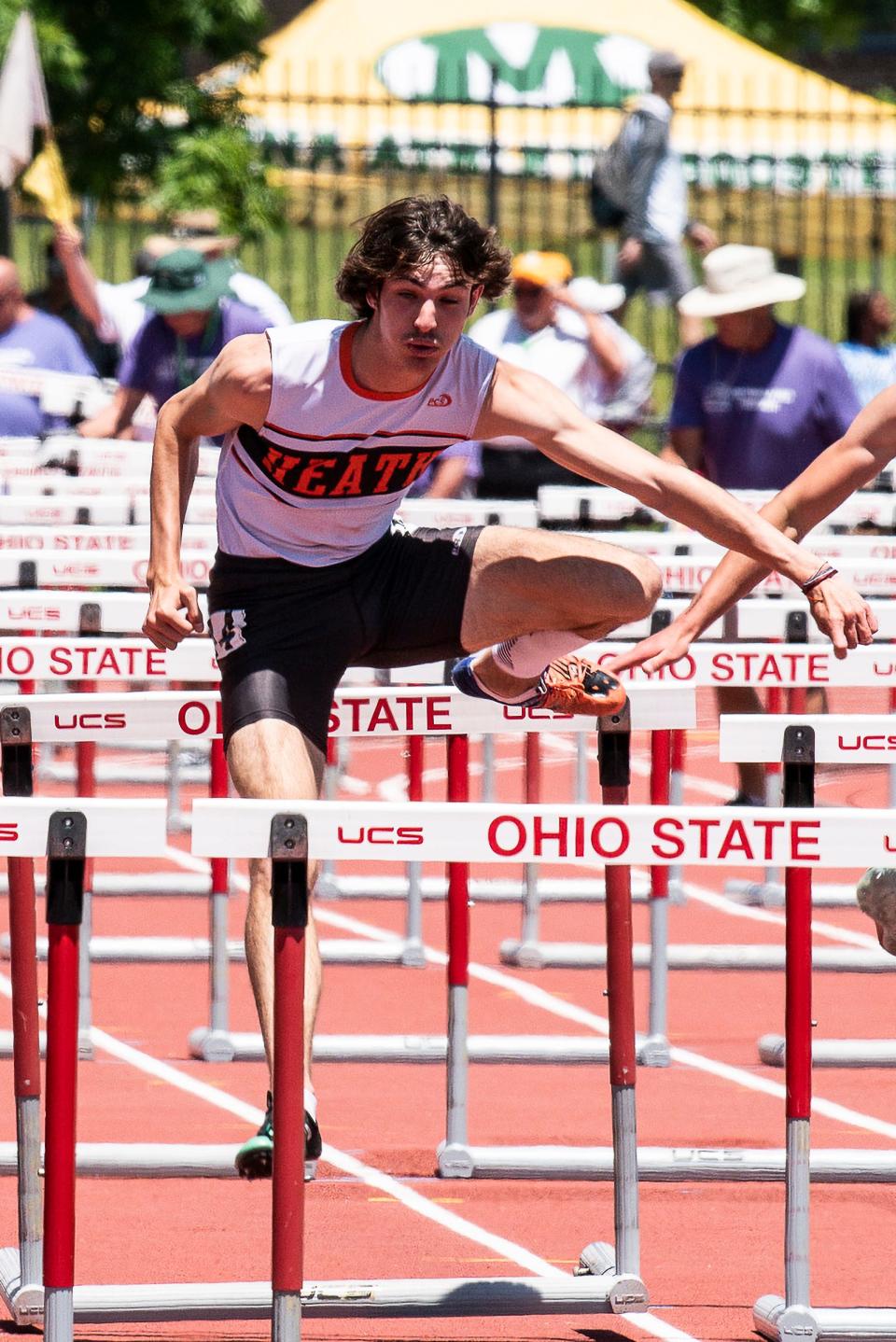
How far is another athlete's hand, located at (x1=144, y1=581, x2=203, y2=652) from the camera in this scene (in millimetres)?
5234

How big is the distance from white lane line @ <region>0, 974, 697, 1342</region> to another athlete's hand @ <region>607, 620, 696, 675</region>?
1.35m

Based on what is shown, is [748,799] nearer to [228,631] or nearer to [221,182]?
[228,631]

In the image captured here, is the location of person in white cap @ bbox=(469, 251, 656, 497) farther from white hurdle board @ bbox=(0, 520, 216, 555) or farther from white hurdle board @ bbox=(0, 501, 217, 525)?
white hurdle board @ bbox=(0, 520, 216, 555)

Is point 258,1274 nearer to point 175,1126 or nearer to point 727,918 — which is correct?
point 175,1126

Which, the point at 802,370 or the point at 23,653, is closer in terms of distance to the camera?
the point at 23,653

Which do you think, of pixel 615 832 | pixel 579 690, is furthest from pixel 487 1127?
pixel 615 832

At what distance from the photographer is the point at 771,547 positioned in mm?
5258

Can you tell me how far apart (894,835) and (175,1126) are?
288cm

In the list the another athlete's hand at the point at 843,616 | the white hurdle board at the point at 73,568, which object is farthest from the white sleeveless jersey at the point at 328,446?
the white hurdle board at the point at 73,568

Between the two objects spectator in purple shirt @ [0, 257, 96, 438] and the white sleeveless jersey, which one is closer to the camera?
the white sleeveless jersey

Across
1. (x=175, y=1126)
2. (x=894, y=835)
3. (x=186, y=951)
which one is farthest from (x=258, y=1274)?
(x=186, y=951)

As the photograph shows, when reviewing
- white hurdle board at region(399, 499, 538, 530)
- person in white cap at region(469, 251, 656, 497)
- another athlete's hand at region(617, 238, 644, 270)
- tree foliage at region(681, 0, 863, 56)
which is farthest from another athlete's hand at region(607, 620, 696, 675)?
tree foliage at region(681, 0, 863, 56)

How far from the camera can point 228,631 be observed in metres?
5.62

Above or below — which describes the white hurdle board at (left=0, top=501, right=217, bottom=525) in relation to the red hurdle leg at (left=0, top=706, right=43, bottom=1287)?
above
